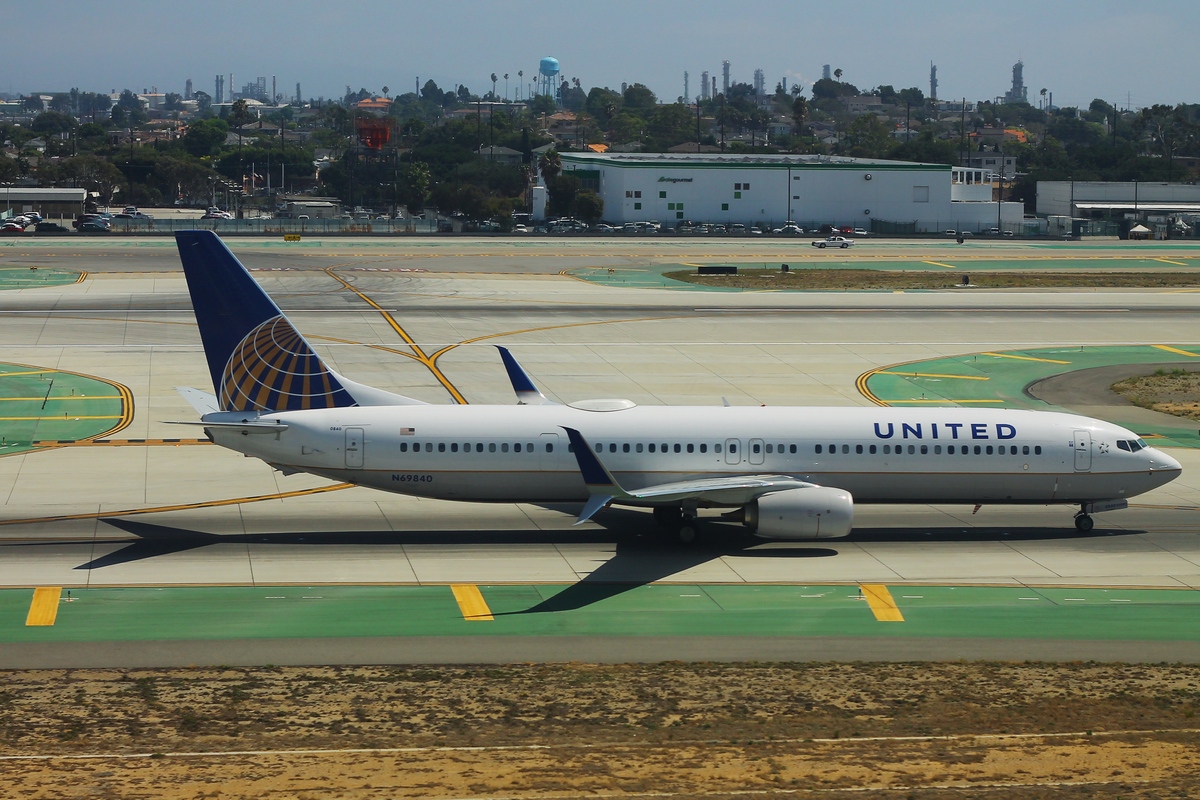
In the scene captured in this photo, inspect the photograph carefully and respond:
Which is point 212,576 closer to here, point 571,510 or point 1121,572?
point 571,510

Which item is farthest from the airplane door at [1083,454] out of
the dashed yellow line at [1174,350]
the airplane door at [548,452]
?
the dashed yellow line at [1174,350]

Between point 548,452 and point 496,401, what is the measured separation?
77.1 ft

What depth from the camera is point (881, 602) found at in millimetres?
35094

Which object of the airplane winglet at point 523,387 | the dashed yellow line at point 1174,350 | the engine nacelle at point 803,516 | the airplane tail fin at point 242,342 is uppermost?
the airplane tail fin at point 242,342

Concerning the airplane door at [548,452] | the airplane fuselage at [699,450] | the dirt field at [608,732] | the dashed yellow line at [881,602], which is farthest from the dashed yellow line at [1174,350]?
the dirt field at [608,732]

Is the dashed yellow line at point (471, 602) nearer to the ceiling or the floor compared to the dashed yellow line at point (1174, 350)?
nearer to the floor

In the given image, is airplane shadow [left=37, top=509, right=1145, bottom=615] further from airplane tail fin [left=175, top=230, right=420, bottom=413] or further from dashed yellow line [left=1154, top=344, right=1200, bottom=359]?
dashed yellow line [left=1154, top=344, right=1200, bottom=359]

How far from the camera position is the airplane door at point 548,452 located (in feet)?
132

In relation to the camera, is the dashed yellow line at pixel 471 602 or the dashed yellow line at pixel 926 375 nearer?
the dashed yellow line at pixel 471 602

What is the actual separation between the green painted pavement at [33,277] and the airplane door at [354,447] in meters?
77.8

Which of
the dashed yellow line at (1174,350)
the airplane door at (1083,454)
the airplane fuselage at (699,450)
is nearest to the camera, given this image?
the airplane fuselage at (699,450)

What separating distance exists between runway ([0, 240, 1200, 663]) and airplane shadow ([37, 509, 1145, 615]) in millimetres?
126

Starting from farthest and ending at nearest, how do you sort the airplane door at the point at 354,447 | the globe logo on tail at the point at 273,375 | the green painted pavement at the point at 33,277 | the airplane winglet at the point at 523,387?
1. the green painted pavement at the point at 33,277
2. the airplane winglet at the point at 523,387
3. the globe logo on tail at the point at 273,375
4. the airplane door at the point at 354,447

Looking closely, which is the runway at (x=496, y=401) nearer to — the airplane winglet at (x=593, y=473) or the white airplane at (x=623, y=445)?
the white airplane at (x=623, y=445)
